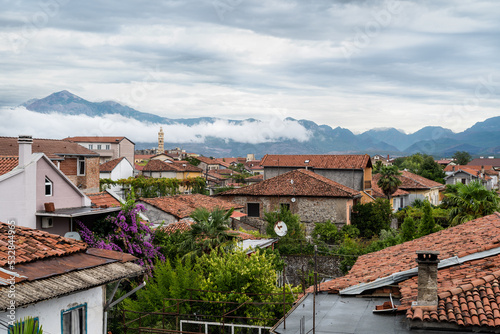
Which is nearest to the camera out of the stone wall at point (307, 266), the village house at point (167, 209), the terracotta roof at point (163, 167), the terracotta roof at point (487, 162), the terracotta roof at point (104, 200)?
the terracotta roof at point (104, 200)

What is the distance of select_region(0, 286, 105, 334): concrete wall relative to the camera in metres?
8.84

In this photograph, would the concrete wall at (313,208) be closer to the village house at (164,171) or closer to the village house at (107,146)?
the village house at (164,171)

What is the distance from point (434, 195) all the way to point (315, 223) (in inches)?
1509

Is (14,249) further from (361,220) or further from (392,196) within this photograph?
(392,196)

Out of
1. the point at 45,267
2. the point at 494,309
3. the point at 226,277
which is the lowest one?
the point at 226,277

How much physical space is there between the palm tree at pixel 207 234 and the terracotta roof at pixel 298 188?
62.6 ft

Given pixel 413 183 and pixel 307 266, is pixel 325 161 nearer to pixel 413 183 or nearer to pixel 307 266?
pixel 413 183

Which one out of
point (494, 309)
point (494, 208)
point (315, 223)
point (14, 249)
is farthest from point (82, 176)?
point (494, 309)

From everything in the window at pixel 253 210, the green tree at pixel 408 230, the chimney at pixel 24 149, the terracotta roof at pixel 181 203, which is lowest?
the window at pixel 253 210

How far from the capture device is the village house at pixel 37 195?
1980cm

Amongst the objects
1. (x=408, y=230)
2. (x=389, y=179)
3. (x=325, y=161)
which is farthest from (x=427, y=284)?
(x=389, y=179)

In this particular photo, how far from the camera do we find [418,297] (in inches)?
391

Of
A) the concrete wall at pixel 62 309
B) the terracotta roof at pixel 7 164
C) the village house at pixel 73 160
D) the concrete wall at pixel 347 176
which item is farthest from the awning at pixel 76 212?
the concrete wall at pixel 347 176

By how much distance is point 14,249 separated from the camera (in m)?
9.84
